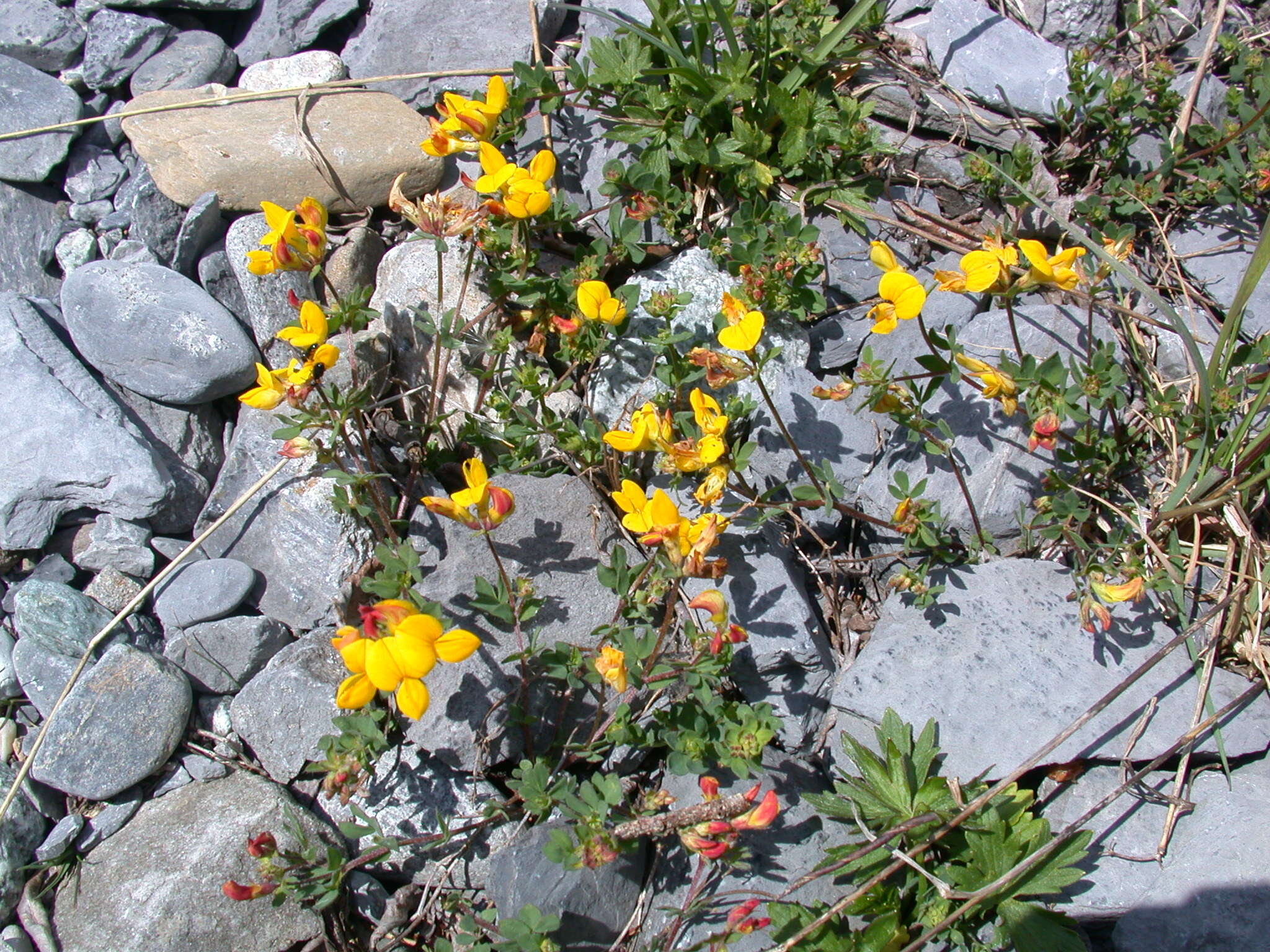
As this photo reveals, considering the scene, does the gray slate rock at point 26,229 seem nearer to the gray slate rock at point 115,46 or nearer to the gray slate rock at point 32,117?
the gray slate rock at point 32,117

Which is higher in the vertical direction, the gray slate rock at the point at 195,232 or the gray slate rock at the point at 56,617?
the gray slate rock at the point at 195,232

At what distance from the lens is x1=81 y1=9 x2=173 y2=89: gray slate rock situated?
521 cm

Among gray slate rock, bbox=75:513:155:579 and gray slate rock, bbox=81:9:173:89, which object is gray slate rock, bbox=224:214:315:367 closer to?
gray slate rock, bbox=75:513:155:579

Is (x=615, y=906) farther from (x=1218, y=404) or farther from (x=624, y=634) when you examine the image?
(x=1218, y=404)

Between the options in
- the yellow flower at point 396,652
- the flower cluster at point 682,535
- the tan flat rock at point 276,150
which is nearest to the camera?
the yellow flower at point 396,652

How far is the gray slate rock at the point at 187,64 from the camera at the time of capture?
5152mm

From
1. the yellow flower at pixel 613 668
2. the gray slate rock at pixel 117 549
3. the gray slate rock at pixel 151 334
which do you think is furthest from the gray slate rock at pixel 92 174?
the yellow flower at pixel 613 668

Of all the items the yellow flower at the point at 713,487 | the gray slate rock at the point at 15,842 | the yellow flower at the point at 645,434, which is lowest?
the gray slate rock at the point at 15,842

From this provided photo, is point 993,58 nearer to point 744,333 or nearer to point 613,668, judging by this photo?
point 744,333

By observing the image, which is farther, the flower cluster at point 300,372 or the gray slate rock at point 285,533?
the gray slate rock at point 285,533

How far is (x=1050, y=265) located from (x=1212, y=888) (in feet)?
7.94

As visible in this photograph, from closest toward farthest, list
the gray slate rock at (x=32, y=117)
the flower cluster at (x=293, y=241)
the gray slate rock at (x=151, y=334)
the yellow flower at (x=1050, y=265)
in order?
the yellow flower at (x=1050, y=265) → the flower cluster at (x=293, y=241) → the gray slate rock at (x=151, y=334) → the gray slate rock at (x=32, y=117)

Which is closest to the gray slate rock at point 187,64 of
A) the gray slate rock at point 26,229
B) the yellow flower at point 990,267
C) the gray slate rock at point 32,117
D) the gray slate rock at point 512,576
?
the gray slate rock at point 32,117

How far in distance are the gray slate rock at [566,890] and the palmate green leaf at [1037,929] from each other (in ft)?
4.64
